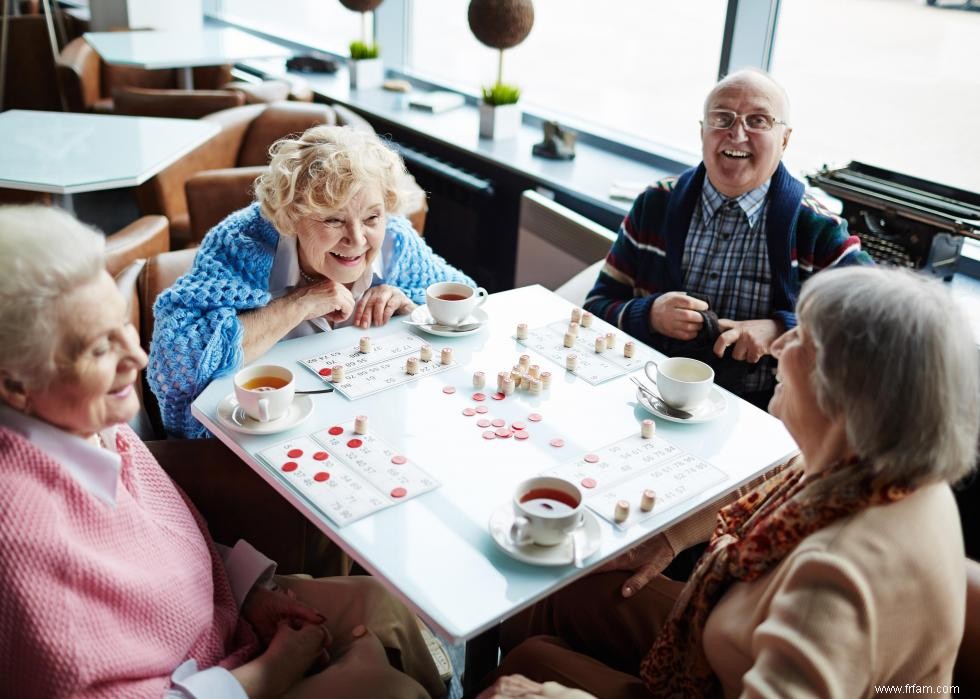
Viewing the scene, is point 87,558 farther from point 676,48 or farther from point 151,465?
point 676,48

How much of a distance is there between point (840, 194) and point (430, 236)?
7.16ft

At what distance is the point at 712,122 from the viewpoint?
7.18 ft

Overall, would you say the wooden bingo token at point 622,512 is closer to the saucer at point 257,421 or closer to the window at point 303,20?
the saucer at point 257,421

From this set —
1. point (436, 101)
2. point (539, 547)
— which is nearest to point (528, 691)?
point (539, 547)

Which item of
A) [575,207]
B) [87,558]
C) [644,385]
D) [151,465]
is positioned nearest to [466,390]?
[644,385]

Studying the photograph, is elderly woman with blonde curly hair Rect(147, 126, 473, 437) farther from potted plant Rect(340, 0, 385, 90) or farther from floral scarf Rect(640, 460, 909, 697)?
potted plant Rect(340, 0, 385, 90)

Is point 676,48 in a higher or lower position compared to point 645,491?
higher

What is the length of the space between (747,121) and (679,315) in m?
0.51

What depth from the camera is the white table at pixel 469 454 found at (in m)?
1.28

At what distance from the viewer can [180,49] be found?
15.6 ft

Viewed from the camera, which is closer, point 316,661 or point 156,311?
point 316,661

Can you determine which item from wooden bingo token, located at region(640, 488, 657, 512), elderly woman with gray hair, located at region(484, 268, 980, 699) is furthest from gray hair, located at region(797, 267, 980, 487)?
wooden bingo token, located at region(640, 488, 657, 512)

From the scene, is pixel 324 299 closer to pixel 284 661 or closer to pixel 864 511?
pixel 284 661

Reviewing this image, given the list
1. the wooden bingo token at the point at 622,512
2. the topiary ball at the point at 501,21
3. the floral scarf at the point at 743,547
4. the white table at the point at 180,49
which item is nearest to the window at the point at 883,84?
the topiary ball at the point at 501,21
